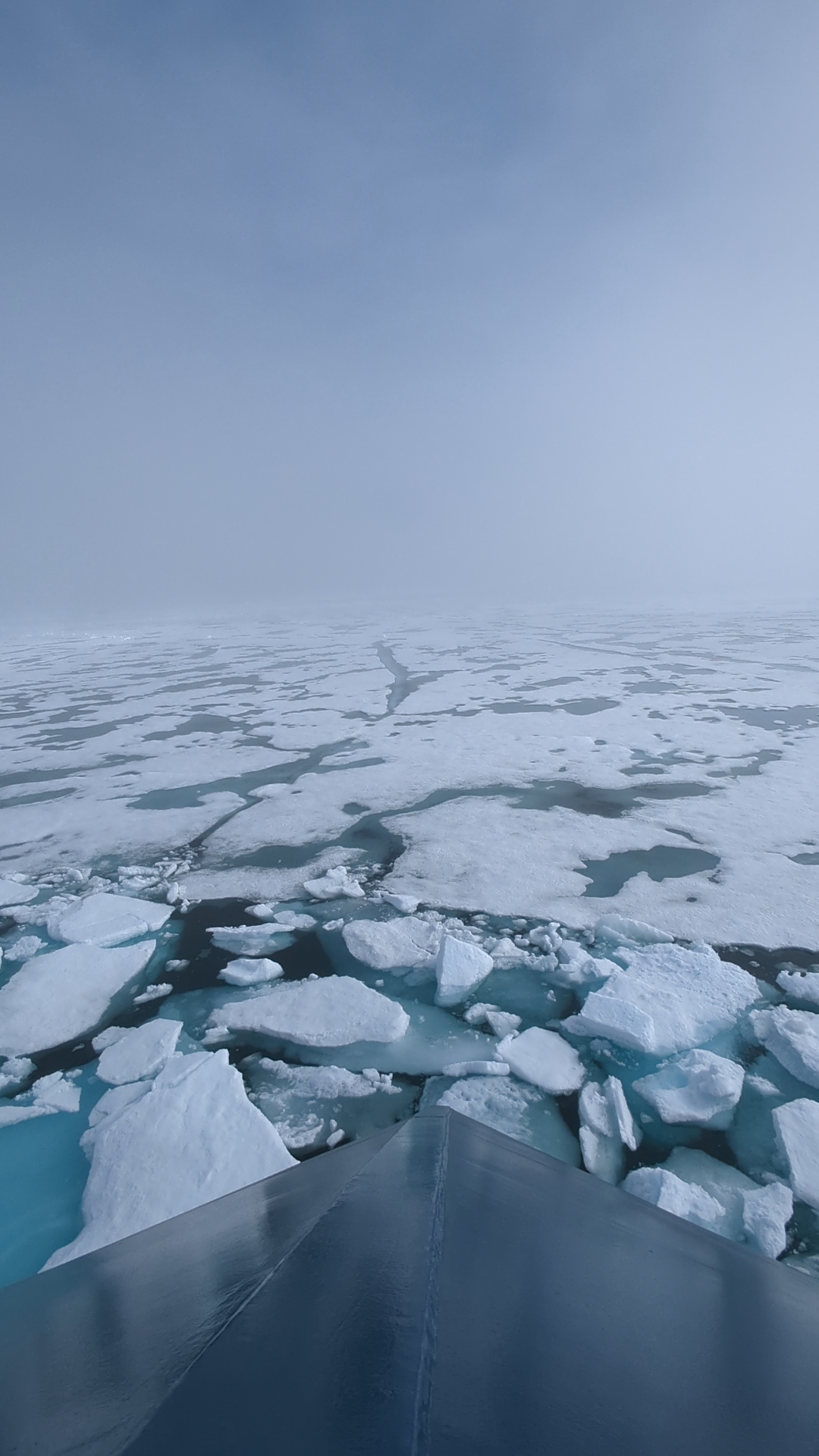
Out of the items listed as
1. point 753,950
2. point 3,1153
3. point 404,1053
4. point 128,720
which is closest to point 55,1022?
point 3,1153

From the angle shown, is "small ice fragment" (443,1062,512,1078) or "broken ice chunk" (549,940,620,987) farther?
"broken ice chunk" (549,940,620,987)

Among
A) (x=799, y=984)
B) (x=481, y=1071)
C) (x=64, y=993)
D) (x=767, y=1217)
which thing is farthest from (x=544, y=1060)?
(x=64, y=993)

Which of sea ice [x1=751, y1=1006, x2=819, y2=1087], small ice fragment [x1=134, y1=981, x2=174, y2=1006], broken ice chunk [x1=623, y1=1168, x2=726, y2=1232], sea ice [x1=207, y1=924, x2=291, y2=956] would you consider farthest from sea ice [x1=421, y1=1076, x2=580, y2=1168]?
small ice fragment [x1=134, y1=981, x2=174, y2=1006]

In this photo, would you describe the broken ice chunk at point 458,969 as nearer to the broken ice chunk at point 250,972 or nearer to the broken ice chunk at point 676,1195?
the broken ice chunk at point 250,972

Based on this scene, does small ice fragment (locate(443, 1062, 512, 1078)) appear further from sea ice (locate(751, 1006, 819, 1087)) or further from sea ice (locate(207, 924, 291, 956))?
sea ice (locate(207, 924, 291, 956))

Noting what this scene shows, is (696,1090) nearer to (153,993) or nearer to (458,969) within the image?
(458,969)
